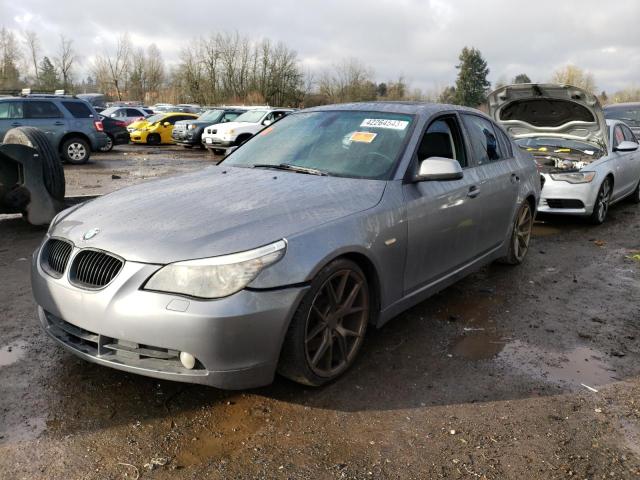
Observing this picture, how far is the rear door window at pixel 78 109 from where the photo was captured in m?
14.7

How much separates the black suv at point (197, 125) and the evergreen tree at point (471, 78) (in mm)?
60526

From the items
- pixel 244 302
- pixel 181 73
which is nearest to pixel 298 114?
pixel 244 302

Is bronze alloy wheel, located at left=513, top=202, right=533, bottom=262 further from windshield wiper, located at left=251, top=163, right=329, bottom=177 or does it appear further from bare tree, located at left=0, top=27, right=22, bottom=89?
bare tree, located at left=0, top=27, right=22, bottom=89

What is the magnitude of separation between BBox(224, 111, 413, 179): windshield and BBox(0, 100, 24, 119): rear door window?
39.3 ft

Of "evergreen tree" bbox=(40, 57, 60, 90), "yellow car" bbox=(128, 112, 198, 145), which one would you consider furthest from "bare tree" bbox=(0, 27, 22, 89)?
"yellow car" bbox=(128, 112, 198, 145)

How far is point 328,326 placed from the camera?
3119mm

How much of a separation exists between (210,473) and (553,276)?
14.3ft

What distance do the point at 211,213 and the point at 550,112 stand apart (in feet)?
23.7

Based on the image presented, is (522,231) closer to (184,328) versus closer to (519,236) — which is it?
(519,236)

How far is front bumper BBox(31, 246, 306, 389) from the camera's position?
255cm

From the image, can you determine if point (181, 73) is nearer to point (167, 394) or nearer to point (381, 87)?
point (381, 87)

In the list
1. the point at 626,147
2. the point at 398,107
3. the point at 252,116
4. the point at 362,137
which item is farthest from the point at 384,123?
the point at 252,116

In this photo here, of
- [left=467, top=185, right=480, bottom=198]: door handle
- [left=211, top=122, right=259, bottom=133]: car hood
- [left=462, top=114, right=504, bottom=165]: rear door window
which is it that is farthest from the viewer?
[left=211, top=122, right=259, bottom=133]: car hood

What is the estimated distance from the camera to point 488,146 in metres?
4.92
